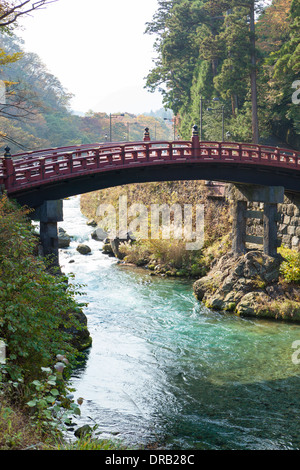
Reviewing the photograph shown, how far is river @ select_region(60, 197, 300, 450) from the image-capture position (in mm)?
13078

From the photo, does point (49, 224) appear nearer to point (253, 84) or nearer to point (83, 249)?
point (83, 249)

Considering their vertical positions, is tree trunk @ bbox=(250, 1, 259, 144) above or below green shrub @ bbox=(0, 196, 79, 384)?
above

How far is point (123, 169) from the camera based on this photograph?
2205 cm

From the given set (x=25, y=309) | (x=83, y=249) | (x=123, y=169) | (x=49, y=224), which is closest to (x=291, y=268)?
(x=123, y=169)

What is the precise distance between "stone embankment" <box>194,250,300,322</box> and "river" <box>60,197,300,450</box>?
0.70m

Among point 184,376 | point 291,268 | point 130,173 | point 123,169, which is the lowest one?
point 184,376

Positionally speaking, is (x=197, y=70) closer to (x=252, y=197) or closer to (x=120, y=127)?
(x=252, y=197)

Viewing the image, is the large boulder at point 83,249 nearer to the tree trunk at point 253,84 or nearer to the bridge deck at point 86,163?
the bridge deck at point 86,163

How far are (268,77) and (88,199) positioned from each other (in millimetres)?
22122

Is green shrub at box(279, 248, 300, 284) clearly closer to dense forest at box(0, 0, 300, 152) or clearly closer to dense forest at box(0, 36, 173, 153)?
dense forest at box(0, 0, 300, 152)

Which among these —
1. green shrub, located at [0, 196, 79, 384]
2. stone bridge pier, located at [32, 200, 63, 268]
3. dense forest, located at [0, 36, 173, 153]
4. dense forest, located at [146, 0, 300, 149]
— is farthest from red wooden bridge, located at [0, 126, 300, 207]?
dense forest, located at [0, 36, 173, 153]

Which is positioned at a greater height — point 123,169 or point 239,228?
point 123,169

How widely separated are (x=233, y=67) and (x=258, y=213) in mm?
18124

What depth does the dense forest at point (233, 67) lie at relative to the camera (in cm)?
3903
